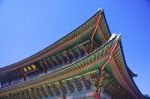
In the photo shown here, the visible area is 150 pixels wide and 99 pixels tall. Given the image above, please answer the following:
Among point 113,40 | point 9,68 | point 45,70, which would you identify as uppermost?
point 9,68

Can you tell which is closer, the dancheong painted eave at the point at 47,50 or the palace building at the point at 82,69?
the palace building at the point at 82,69

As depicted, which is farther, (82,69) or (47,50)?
(47,50)

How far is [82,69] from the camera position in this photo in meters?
14.7

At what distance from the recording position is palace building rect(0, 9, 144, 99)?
13.8 metres

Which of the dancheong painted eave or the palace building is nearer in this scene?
the palace building

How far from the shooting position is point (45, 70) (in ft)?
74.7

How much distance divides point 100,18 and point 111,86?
4.73 m

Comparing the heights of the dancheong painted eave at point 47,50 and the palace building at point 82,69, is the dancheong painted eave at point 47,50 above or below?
above

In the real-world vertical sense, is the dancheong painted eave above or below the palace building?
above

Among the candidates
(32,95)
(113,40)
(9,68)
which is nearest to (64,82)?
(32,95)

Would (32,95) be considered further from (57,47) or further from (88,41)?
(88,41)

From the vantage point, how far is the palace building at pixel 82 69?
45.4 feet

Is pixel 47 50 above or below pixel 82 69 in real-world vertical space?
above

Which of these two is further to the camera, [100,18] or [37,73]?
[37,73]
